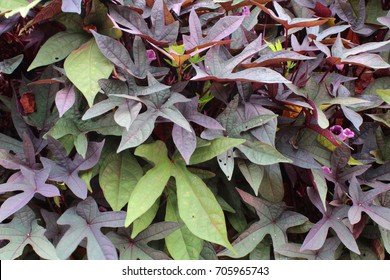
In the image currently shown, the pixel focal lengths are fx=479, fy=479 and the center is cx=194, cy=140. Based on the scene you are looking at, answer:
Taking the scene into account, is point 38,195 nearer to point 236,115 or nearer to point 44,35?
point 44,35

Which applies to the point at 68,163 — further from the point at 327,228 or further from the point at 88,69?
the point at 327,228

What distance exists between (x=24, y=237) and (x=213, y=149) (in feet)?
1.41

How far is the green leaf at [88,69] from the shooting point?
97 centimetres

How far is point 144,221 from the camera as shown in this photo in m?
1.03

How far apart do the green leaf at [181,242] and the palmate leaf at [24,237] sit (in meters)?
0.25

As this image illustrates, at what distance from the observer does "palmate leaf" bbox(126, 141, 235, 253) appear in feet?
3.16

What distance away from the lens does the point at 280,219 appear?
1114 millimetres

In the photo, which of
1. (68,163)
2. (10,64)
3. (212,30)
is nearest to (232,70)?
(212,30)

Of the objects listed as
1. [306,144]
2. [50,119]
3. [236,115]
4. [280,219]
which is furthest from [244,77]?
[50,119]

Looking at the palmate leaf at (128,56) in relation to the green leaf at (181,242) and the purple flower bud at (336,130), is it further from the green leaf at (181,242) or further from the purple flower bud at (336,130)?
the purple flower bud at (336,130)

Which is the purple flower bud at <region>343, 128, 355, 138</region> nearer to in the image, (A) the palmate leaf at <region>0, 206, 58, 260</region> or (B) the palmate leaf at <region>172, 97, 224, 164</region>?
(B) the palmate leaf at <region>172, 97, 224, 164</region>

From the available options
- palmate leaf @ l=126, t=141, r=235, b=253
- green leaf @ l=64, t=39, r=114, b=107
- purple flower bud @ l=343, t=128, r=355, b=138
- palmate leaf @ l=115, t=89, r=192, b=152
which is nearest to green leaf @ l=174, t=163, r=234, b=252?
palmate leaf @ l=126, t=141, r=235, b=253

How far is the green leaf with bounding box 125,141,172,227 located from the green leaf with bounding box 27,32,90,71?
0.28 metres

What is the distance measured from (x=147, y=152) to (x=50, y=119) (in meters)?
0.28
